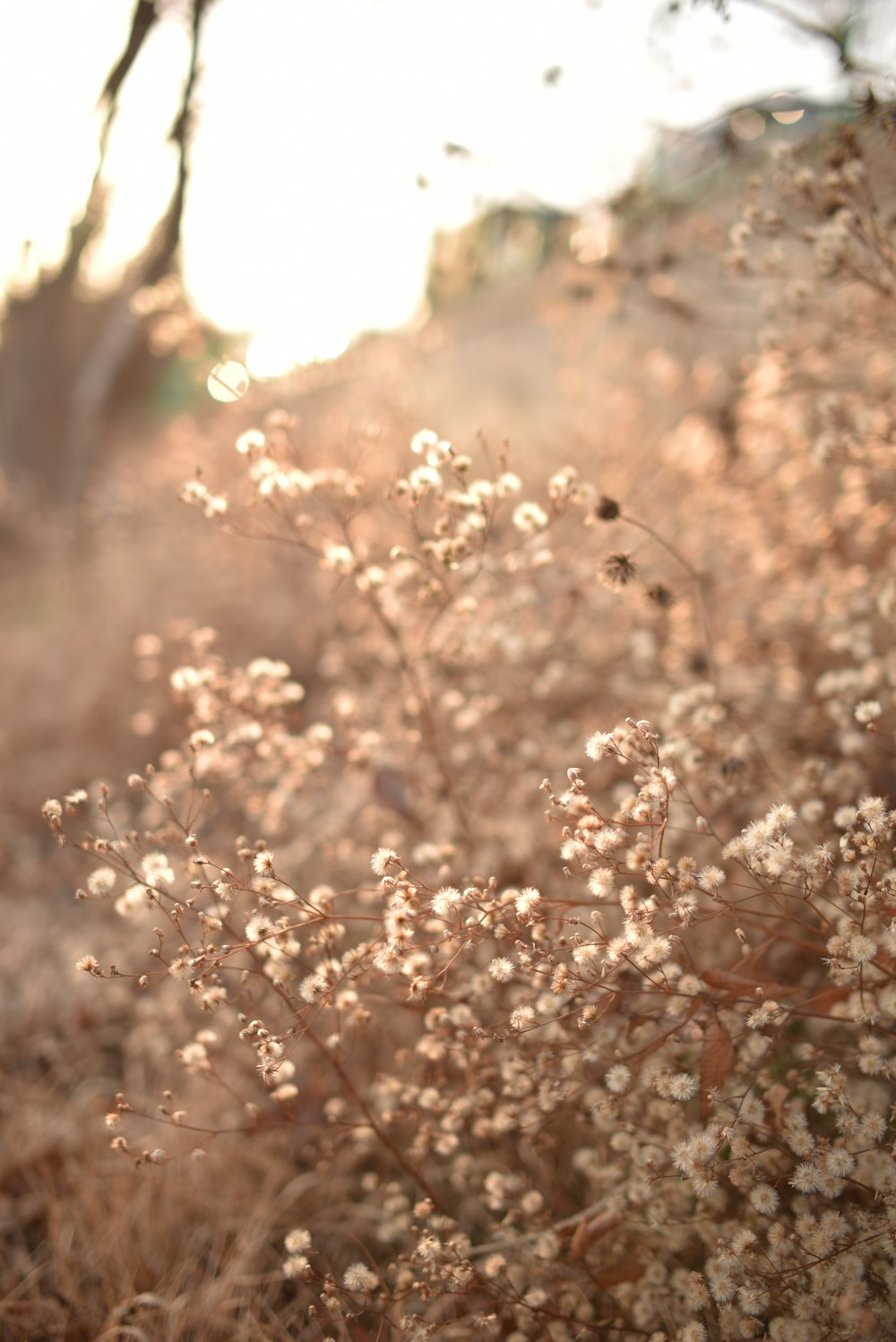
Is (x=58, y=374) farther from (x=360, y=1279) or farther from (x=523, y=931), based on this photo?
(x=360, y=1279)

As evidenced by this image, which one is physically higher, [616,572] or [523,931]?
[616,572]

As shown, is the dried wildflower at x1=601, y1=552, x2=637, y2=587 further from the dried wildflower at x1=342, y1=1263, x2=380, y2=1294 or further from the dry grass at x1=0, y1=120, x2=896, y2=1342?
the dried wildflower at x1=342, y1=1263, x2=380, y2=1294

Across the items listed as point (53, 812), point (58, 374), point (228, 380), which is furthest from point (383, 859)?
point (58, 374)

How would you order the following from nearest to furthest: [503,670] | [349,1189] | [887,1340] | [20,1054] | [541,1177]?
[887,1340] < [541,1177] < [349,1189] < [20,1054] < [503,670]

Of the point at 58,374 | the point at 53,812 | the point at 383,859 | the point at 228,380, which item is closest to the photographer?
the point at 383,859

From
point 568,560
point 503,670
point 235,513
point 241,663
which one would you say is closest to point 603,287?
point 568,560

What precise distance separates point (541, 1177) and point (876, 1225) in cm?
97

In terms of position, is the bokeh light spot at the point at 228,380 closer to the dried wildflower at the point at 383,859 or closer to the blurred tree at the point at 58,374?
the dried wildflower at the point at 383,859

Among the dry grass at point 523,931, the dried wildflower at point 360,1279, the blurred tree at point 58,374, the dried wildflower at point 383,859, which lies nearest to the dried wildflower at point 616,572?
the dry grass at point 523,931

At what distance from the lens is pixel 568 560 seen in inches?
138

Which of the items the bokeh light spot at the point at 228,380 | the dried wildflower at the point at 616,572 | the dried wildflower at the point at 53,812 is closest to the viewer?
the dried wildflower at the point at 53,812

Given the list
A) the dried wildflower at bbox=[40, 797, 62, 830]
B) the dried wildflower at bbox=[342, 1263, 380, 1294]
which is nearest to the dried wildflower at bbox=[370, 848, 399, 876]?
the dried wildflower at bbox=[40, 797, 62, 830]

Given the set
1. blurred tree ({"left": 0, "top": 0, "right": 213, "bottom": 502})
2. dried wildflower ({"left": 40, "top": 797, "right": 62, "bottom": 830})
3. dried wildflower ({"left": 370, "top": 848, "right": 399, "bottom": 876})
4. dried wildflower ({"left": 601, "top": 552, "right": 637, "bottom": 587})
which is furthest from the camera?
blurred tree ({"left": 0, "top": 0, "right": 213, "bottom": 502})

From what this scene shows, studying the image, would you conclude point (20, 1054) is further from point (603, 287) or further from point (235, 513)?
point (603, 287)
